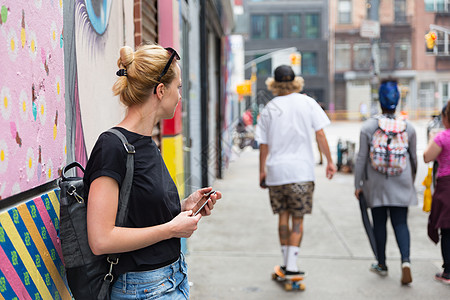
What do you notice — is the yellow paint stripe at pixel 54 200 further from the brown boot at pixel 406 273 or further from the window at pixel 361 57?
the window at pixel 361 57

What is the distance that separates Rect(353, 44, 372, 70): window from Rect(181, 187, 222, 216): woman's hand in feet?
168

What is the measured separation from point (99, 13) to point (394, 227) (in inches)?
136

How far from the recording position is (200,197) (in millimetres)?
2285

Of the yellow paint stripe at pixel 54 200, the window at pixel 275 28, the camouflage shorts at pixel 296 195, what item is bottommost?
the camouflage shorts at pixel 296 195

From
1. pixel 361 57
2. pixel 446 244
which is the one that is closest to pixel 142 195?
pixel 446 244

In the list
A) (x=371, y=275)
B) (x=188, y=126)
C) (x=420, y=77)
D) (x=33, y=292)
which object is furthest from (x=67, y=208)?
(x=420, y=77)

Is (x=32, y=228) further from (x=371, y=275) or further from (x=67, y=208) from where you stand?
(x=371, y=275)

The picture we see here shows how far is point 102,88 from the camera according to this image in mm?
3035

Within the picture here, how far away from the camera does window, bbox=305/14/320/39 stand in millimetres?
54125

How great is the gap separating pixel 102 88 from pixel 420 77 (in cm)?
4881

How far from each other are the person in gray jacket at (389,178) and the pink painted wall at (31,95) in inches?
135

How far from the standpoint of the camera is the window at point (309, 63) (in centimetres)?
5332

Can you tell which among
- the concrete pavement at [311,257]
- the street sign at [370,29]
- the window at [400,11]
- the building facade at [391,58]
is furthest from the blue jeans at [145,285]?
the window at [400,11]

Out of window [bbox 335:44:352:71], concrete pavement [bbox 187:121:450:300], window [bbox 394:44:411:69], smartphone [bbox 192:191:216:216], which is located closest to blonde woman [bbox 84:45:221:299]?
smartphone [bbox 192:191:216:216]
